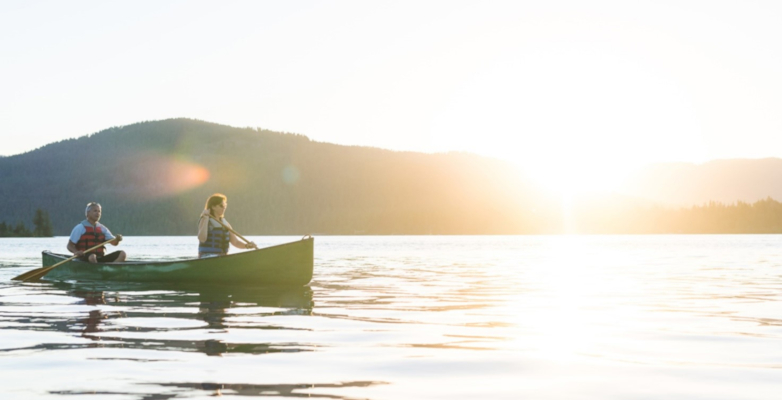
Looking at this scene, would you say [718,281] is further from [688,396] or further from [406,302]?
[688,396]

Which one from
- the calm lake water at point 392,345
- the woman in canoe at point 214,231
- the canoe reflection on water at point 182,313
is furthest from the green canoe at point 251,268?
the calm lake water at point 392,345

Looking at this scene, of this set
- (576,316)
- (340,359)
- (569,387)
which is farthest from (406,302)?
(569,387)

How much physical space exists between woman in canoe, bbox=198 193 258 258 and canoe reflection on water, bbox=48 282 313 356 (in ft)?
3.13

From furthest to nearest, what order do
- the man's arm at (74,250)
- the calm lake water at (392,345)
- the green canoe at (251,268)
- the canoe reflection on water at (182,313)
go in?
the man's arm at (74,250) → the green canoe at (251,268) → the canoe reflection on water at (182,313) → the calm lake water at (392,345)

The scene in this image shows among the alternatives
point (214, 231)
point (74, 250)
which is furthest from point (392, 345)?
point (74, 250)

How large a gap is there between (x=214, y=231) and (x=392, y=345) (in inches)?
443

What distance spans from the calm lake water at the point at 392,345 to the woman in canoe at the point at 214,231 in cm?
172

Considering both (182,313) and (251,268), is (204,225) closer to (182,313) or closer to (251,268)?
(251,268)

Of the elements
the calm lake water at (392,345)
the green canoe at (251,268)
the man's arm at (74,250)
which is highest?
the man's arm at (74,250)

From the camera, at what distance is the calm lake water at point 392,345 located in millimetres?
7434

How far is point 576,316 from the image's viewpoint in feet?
45.7

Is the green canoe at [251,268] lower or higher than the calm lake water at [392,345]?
higher

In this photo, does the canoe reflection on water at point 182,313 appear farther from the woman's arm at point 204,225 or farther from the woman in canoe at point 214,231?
the woman's arm at point 204,225

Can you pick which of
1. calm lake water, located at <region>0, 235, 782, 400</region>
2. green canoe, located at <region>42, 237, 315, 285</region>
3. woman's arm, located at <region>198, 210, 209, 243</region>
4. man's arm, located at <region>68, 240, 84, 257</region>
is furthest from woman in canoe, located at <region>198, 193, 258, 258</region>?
man's arm, located at <region>68, 240, 84, 257</region>
